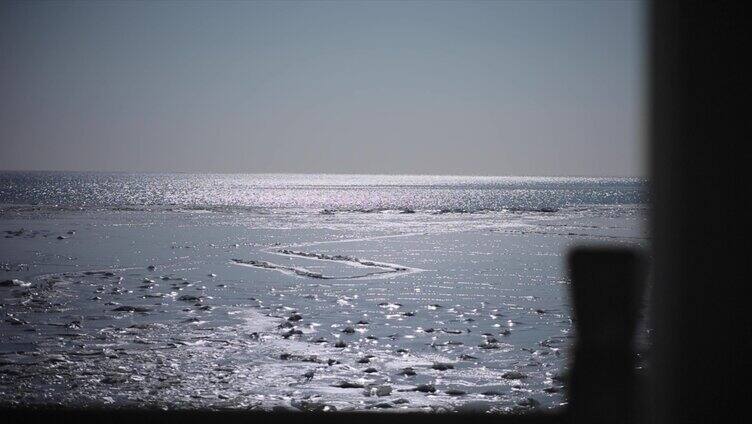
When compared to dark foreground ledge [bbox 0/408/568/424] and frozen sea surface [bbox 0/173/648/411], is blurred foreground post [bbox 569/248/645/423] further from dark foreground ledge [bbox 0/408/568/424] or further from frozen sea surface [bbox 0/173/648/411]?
frozen sea surface [bbox 0/173/648/411]

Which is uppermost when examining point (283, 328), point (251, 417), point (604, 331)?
point (604, 331)

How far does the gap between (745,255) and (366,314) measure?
8176mm

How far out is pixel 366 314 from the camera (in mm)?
9477

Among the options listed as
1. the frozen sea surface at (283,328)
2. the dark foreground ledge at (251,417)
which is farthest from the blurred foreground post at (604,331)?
the frozen sea surface at (283,328)

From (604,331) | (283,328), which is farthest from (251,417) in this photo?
(283,328)

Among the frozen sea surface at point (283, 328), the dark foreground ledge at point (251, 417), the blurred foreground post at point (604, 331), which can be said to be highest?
the blurred foreground post at point (604, 331)

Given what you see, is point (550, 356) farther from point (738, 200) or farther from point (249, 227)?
point (249, 227)

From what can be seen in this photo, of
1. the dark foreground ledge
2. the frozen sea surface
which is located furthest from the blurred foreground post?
the frozen sea surface

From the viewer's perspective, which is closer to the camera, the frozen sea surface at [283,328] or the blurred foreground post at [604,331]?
the blurred foreground post at [604,331]

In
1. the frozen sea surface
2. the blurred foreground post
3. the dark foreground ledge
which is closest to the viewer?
the blurred foreground post

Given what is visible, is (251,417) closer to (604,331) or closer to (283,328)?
(604,331)

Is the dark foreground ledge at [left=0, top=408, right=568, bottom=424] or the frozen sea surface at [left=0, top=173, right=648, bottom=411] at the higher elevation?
the dark foreground ledge at [left=0, top=408, right=568, bottom=424]

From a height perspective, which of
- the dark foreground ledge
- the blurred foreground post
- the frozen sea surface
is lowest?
the frozen sea surface

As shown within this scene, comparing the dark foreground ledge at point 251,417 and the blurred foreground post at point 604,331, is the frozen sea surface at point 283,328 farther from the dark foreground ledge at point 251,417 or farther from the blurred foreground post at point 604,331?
the blurred foreground post at point 604,331
